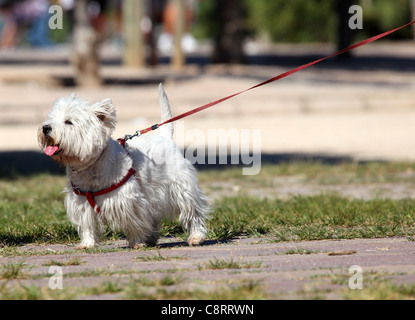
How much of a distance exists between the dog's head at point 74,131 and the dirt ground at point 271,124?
0.39 m

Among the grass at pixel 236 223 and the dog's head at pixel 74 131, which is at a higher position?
the dog's head at pixel 74 131

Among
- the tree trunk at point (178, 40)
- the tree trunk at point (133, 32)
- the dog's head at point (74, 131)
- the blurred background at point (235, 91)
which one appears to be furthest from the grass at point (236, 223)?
the tree trunk at point (178, 40)

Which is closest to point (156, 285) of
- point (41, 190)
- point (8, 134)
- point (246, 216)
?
point (246, 216)

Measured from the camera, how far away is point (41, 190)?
9156 millimetres

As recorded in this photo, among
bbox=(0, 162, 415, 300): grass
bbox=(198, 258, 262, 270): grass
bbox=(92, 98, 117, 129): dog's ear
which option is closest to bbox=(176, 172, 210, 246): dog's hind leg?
bbox=(0, 162, 415, 300): grass

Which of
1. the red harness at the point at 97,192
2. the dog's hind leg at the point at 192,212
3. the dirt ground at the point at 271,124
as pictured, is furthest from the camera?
the dog's hind leg at the point at 192,212

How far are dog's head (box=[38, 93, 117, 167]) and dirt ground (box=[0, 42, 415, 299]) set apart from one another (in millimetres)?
386

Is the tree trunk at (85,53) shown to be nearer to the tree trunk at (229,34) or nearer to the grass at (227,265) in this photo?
the tree trunk at (229,34)

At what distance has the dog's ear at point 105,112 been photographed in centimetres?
540

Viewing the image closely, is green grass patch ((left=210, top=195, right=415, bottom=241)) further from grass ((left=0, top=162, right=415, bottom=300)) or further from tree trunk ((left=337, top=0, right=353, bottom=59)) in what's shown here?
tree trunk ((left=337, top=0, right=353, bottom=59))

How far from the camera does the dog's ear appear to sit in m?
5.40

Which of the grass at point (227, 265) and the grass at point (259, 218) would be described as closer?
the grass at point (227, 265)

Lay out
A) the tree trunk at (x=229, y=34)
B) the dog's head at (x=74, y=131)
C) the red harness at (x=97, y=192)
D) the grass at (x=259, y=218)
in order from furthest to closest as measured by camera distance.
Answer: the tree trunk at (x=229, y=34), the grass at (x=259, y=218), the red harness at (x=97, y=192), the dog's head at (x=74, y=131)

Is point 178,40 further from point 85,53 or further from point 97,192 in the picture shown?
point 97,192
